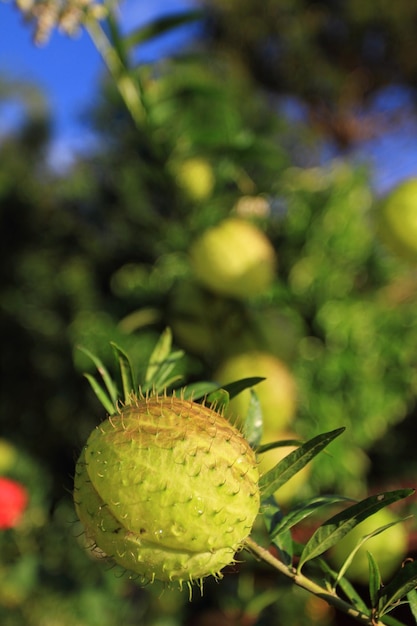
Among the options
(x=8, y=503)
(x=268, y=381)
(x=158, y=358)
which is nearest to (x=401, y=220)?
(x=268, y=381)

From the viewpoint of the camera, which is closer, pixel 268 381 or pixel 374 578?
pixel 374 578

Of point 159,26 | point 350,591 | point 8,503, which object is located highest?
point 159,26

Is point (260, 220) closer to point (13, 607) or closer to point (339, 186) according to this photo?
point (339, 186)

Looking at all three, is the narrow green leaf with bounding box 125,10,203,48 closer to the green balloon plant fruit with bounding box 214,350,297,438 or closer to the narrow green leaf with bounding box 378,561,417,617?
the green balloon plant fruit with bounding box 214,350,297,438

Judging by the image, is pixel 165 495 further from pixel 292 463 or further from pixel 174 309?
pixel 174 309

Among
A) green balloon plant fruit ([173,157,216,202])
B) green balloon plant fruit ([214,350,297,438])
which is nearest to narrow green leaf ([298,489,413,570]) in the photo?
green balloon plant fruit ([214,350,297,438])

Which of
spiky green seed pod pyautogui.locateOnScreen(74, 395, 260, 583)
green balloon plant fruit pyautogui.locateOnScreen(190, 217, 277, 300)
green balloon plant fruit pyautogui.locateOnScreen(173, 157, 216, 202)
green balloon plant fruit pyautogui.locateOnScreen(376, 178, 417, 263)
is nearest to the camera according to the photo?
spiky green seed pod pyautogui.locateOnScreen(74, 395, 260, 583)
